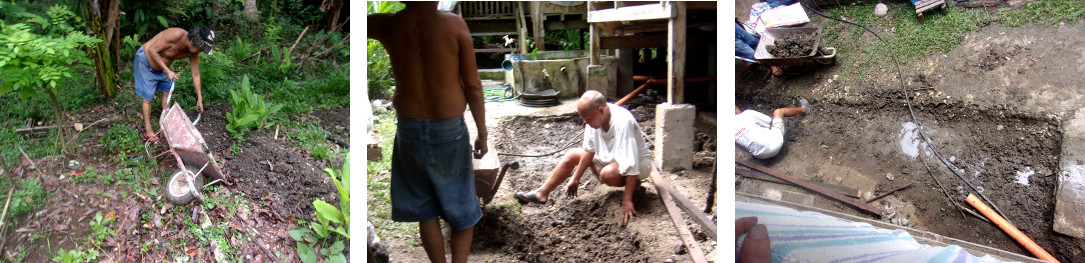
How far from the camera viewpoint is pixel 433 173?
212cm

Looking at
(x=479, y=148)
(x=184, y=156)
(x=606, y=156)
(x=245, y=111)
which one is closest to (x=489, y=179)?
(x=479, y=148)

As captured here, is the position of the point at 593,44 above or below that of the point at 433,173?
above

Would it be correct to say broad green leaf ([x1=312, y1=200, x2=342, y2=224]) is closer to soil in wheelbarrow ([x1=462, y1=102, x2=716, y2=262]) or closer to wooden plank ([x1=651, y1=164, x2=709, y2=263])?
soil in wheelbarrow ([x1=462, y1=102, x2=716, y2=262])

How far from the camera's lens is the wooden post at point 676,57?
88.0 inches

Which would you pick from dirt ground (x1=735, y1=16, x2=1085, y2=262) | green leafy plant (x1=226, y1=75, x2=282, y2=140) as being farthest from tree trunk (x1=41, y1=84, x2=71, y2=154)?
dirt ground (x1=735, y1=16, x2=1085, y2=262)

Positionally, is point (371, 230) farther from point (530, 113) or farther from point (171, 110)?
point (171, 110)

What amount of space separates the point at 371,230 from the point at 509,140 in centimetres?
61

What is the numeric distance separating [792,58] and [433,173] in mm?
1422

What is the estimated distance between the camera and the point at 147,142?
104 inches

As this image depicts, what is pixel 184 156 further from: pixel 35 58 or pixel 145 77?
pixel 35 58

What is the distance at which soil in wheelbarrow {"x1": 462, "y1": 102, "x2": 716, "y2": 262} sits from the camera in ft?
7.16

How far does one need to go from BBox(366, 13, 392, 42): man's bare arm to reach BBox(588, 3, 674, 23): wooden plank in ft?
2.53

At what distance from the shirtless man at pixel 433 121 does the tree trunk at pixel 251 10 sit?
3.46ft

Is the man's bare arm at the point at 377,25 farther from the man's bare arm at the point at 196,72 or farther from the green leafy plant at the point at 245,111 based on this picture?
the man's bare arm at the point at 196,72
